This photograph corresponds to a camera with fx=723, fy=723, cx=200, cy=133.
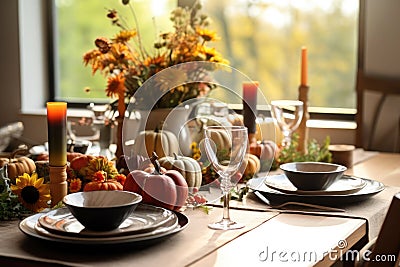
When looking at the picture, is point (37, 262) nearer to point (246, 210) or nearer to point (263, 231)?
point (263, 231)

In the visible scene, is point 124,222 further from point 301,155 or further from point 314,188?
point 301,155

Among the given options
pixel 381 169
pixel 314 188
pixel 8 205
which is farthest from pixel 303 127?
pixel 8 205

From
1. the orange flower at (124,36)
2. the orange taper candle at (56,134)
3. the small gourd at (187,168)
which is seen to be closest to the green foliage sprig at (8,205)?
the orange taper candle at (56,134)

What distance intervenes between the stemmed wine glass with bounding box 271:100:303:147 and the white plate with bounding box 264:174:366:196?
41cm

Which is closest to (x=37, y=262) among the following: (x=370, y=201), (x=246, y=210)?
(x=246, y=210)

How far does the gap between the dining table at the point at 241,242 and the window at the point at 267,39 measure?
1.88m

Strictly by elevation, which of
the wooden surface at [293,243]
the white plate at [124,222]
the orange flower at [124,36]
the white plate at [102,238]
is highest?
the orange flower at [124,36]

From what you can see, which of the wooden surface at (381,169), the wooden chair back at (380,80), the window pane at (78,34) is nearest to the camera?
the wooden surface at (381,169)

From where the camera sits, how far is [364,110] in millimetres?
3256

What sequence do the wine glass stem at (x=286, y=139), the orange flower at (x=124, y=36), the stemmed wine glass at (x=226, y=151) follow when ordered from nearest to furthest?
the stemmed wine glass at (x=226, y=151) → the orange flower at (x=124, y=36) → the wine glass stem at (x=286, y=139)

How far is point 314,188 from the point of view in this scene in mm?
1790

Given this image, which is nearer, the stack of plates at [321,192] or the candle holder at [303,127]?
the stack of plates at [321,192]

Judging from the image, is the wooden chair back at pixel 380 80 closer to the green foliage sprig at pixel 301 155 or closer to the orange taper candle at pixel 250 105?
the green foliage sprig at pixel 301 155

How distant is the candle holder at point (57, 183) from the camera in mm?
1623
